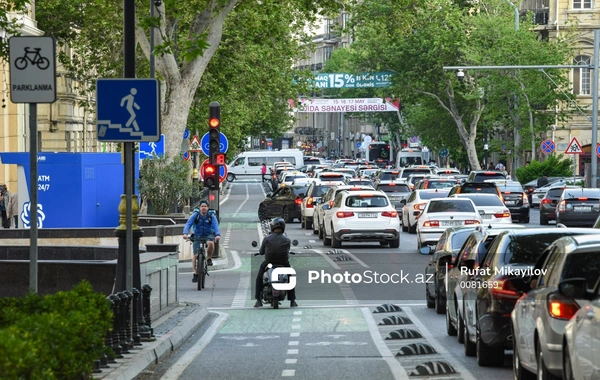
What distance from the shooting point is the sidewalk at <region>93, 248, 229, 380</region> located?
13.3 metres

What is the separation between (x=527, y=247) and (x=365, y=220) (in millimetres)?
23485

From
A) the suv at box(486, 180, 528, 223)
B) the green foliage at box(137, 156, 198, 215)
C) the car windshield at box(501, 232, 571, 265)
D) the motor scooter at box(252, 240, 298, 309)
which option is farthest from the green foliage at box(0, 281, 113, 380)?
the suv at box(486, 180, 528, 223)

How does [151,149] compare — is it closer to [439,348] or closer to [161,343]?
[161,343]

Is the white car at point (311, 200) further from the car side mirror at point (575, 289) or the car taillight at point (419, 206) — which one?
the car side mirror at point (575, 289)

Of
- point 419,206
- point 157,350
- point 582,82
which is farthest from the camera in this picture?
point 582,82

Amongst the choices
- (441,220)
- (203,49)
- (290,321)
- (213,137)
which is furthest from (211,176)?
(290,321)

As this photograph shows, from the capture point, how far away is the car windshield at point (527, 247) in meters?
14.4

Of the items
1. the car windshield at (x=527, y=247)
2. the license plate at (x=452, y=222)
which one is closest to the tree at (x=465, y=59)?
the license plate at (x=452, y=222)

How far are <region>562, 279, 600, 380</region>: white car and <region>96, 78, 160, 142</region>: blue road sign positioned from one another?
692cm

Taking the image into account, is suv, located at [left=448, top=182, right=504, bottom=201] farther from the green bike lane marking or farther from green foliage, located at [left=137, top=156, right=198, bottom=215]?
the green bike lane marking

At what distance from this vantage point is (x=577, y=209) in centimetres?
4506

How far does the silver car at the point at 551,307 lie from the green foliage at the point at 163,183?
91.5 feet

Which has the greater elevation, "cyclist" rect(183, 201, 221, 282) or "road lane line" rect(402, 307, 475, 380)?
"cyclist" rect(183, 201, 221, 282)

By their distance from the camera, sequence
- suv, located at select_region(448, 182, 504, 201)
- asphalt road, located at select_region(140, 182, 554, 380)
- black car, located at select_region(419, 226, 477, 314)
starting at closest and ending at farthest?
asphalt road, located at select_region(140, 182, 554, 380)
black car, located at select_region(419, 226, 477, 314)
suv, located at select_region(448, 182, 504, 201)
